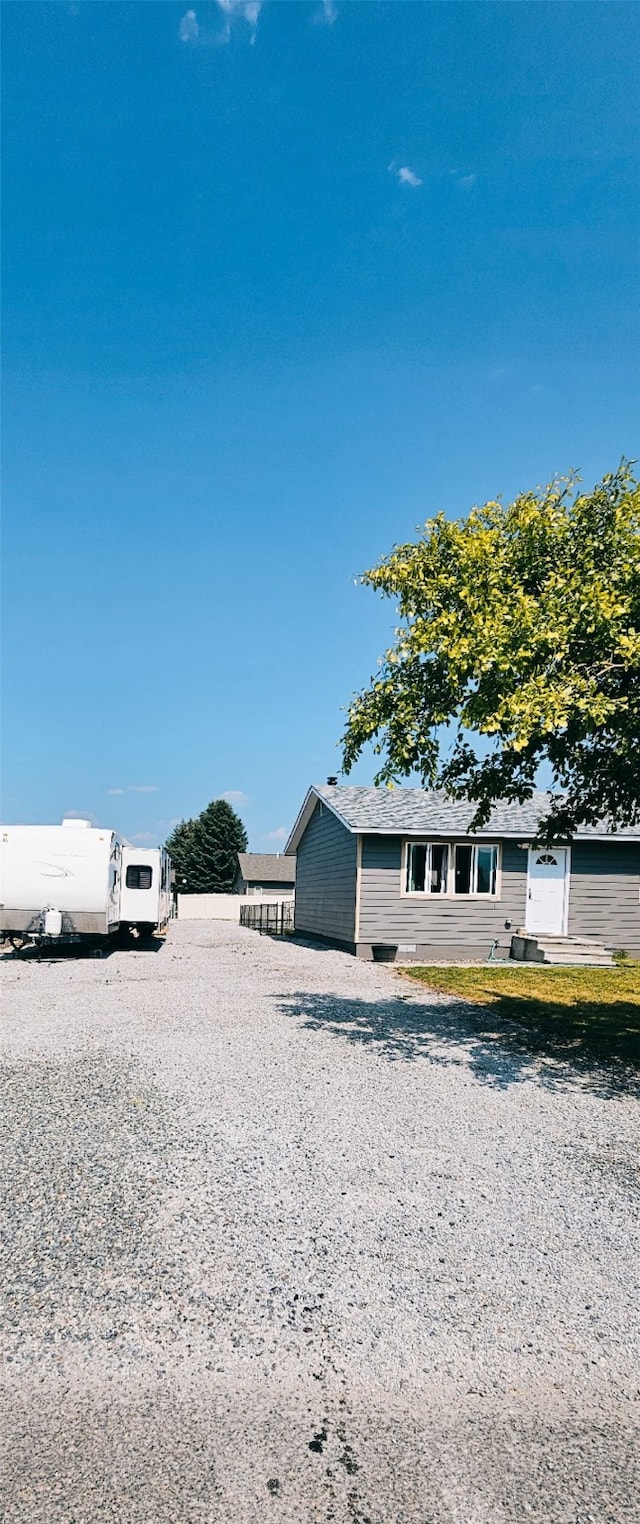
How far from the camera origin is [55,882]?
Answer: 55.8ft

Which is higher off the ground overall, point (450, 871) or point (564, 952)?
point (450, 871)

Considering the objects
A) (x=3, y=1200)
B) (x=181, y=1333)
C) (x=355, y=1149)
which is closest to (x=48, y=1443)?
(x=181, y=1333)

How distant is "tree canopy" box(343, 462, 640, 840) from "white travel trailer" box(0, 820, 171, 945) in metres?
10.1

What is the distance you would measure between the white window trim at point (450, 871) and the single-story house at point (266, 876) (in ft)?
130

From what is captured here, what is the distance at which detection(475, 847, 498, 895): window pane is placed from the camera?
20453 mm

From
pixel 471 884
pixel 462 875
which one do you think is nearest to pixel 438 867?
pixel 462 875

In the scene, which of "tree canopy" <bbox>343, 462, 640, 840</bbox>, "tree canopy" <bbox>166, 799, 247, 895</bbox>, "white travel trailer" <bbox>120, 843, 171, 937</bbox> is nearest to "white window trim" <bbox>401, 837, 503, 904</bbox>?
"white travel trailer" <bbox>120, 843, 171, 937</bbox>

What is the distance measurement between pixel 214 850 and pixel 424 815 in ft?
177

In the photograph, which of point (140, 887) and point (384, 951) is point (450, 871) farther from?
point (140, 887)

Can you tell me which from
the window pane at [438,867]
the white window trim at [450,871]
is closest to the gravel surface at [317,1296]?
the white window trim at [450,871]

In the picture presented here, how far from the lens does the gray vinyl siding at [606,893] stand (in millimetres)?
20609

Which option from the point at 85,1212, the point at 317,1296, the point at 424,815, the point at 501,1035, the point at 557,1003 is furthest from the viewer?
the point at 424,815

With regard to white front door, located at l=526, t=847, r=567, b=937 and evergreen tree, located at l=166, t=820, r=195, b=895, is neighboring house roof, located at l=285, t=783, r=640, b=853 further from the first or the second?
evergreen tree, located at l=166, t=820, r=195, b=895

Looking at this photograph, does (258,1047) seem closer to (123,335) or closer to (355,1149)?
(355,1149)
